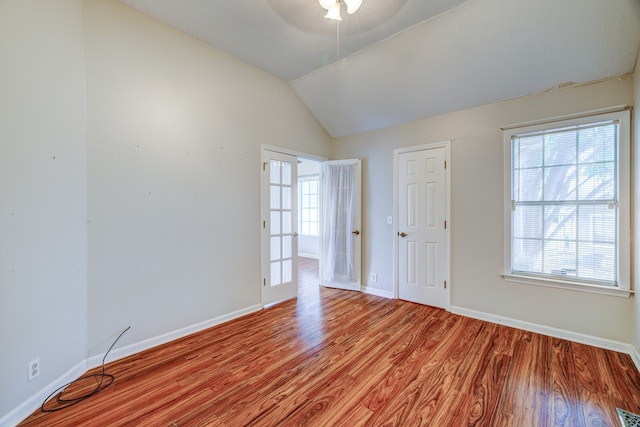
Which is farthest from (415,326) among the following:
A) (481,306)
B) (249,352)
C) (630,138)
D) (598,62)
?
(598,62)

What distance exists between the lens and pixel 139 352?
96.1 inches

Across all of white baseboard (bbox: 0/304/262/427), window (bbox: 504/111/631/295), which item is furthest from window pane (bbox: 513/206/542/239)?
white baseboard (bbox: 0/304/262/427)

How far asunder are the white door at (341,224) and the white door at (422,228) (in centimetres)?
69

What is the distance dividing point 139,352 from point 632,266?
14.6 ft

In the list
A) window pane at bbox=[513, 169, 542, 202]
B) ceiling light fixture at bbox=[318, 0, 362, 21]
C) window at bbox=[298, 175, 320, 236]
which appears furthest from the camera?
window at bbox=[298, 175, 320, 236]

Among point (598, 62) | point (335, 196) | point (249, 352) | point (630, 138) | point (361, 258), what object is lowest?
point (249, 352)

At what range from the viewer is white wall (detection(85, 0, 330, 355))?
2.25 m

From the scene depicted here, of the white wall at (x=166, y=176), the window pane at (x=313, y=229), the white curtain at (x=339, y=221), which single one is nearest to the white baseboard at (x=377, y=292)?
the white curtain at (x=339, y=221)

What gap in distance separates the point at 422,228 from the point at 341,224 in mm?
1262

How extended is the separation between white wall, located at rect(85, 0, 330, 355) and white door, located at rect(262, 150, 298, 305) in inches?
5.9

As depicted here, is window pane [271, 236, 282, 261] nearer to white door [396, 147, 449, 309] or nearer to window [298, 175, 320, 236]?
white door [396, 147, 449, 309]

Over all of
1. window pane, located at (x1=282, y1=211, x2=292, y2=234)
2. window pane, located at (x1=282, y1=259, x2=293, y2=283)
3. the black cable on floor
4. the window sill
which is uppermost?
window pane, located at (x1=282, y1=211, x2=292, y2=234)

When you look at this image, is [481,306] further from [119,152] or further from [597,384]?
[119,152]

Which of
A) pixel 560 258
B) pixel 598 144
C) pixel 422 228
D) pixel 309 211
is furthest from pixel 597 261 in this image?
pixel 309 211
